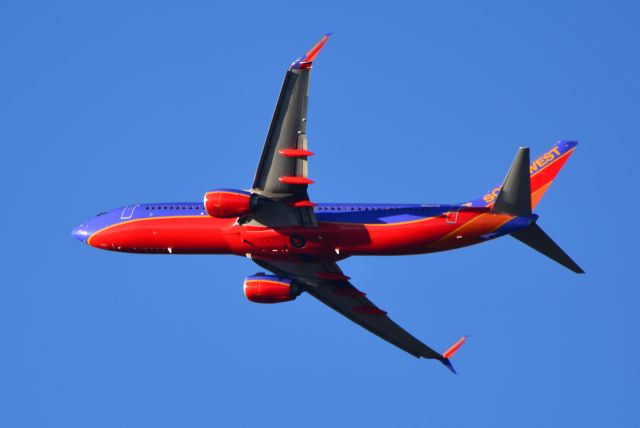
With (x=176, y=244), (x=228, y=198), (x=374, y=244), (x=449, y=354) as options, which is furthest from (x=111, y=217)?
(x=449, y=354)

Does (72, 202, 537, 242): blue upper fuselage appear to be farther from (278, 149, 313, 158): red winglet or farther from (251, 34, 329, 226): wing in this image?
(278, 149, 313, 158): red winglet

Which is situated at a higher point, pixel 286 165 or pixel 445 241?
pixel 286 165

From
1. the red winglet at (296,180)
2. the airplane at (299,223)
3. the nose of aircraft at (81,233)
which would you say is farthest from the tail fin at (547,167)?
the nose of aircraft at (81,233)

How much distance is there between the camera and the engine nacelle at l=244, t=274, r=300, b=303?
69.1 meters

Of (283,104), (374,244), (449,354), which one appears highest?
(283,104)

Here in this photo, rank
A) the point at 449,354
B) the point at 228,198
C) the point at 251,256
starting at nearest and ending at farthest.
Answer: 1. the point at 228,198
2. the point at 251,256
3. the point at 449,354


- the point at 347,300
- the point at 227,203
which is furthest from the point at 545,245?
the point at 227,203

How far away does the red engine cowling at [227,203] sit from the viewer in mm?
61438

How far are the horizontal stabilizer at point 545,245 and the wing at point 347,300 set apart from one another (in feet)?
39.8

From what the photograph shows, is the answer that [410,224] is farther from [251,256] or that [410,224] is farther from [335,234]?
[251,256]

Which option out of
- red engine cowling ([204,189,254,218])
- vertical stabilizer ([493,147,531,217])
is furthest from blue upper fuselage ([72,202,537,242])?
red engine cowling ([204,189,254,218])

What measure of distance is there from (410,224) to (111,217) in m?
17.7

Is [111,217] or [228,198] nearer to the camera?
[228,198]

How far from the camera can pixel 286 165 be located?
5978cm
